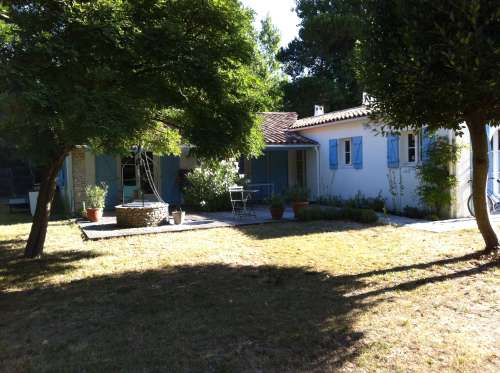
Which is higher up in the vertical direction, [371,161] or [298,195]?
[371,161]

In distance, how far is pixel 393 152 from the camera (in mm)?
12883

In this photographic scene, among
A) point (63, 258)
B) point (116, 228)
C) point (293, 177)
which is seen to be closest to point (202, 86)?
point (63, 258)

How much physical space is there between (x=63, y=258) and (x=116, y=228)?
303 centimetres

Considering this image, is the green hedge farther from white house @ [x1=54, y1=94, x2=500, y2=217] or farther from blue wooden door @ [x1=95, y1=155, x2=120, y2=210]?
blue wooden door @ [x1=95, y1=155, x2=120, y2=210]

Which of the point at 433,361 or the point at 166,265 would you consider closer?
the point at 433,361

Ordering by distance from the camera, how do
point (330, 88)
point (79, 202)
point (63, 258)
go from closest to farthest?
point (63, 258) → point (79, 202) → point (330, 88)

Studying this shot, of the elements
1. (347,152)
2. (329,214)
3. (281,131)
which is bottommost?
(329,214)

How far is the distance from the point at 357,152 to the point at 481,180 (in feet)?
25.8

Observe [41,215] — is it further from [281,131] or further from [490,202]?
[281,131]

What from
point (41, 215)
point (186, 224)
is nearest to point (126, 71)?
point (41, 215)

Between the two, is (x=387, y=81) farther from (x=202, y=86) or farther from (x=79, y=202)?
(x=79, y=202)

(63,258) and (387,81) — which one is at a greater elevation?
(387,81)

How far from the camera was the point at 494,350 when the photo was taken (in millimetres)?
3625

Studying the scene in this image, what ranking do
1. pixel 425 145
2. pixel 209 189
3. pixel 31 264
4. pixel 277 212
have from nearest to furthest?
pixel 31 264, pixel 277 212, pixel 425 145, pixel 209 189
